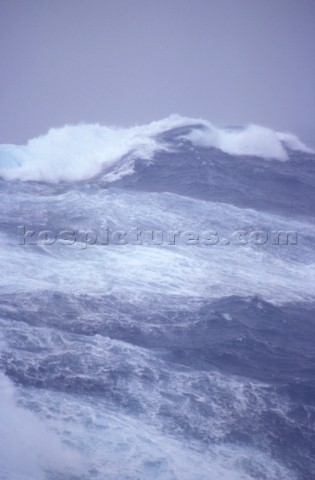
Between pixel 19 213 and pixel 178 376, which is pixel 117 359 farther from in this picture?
pixel 19 213

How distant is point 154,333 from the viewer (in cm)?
1180

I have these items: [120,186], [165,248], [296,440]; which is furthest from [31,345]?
[120,186]

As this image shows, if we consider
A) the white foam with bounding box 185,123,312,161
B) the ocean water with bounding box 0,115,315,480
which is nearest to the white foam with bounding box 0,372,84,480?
the ocean water with bounding box 0,115,315,480

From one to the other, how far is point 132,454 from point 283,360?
17.2 ft

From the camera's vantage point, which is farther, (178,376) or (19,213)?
(19,213)

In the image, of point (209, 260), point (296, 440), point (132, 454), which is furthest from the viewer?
point (209, 260)

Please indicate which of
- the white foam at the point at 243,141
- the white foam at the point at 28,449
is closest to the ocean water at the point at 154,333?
the white foam at the point at 28,449

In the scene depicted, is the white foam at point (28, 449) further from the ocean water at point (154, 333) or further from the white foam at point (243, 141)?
the white foam at point (243, 141)

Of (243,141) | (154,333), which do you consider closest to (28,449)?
(154,333)

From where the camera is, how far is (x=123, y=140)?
33.2m

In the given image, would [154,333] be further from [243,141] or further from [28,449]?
[243,141]

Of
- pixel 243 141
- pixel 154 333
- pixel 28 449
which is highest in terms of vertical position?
pixel 243 141

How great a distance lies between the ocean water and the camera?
8.22m

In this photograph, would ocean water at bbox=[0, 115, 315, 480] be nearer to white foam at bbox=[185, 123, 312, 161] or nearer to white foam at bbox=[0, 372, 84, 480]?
white foam at bbox=[0, 372, 84, 480]
